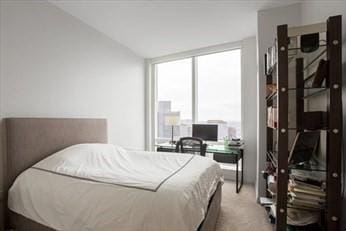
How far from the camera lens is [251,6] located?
8.42 ft

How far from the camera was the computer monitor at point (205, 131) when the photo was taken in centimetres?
382

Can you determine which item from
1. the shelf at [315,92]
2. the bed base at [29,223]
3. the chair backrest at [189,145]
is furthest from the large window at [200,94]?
the bed base at [29,223]

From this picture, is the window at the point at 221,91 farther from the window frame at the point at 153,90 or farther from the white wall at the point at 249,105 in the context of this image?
the white wall at the point at 249,105

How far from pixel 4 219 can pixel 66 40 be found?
2.16 metres

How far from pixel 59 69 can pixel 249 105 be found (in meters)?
3.14

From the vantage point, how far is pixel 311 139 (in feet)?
5.68

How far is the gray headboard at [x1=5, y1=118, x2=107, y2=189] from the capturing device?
1908 mm

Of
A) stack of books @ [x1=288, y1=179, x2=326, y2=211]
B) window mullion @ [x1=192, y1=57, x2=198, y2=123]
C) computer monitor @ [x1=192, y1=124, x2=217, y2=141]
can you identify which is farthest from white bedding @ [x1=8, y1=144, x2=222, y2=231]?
window mullion @ [x1=192, y1=57, x2=198, y2=123]

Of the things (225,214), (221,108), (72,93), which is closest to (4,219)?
(72,93)

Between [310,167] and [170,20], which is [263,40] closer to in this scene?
[170,20]

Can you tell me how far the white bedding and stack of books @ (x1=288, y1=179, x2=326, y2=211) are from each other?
0.71 metres

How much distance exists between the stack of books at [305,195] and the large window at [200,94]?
2.30 metres

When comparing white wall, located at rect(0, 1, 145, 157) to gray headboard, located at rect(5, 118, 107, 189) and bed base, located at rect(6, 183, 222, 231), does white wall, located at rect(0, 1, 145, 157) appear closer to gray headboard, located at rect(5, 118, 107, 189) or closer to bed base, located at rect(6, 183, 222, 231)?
gray headboard, located at rect(5, 118, 107, 189)

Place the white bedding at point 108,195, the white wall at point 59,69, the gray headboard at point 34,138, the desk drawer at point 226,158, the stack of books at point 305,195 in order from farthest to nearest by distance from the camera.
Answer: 1. the desk drawer at point 226,158
2. the white wall at point 59,69
3. the gray headboard at point 34,138
4. the stack of books at point 305,195
5. the white bedding at point 108,195
